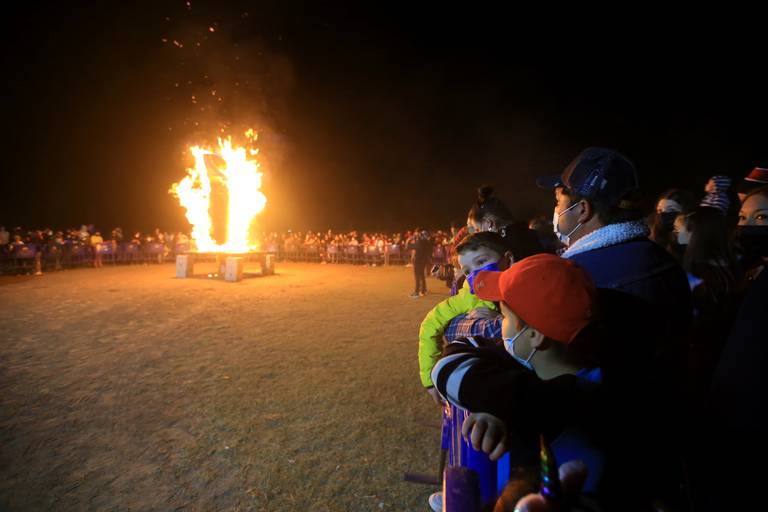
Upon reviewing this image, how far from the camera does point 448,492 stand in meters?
1.59

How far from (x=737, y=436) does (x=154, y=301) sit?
44.7 feet

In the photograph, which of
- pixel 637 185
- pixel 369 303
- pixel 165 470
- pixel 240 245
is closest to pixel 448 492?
pixel 637 185

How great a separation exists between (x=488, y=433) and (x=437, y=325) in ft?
5.15

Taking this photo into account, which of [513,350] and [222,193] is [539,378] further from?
[222,193]

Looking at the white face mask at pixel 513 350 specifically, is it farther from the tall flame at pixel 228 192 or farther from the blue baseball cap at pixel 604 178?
the tall flame at pixel 228 192

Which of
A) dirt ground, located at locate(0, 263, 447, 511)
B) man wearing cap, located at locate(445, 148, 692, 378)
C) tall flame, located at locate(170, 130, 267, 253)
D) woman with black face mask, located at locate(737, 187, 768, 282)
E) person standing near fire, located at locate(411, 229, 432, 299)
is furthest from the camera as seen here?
tall flame, located at locate(170, 130, 267, 253)

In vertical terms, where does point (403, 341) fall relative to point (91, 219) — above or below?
below

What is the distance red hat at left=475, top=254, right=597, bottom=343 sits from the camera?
123 centimetres

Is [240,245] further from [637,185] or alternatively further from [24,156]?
[24,156]

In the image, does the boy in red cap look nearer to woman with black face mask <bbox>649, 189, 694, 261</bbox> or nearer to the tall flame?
woman with black face mask <bbox>649, 189, 694, 261</bbox>

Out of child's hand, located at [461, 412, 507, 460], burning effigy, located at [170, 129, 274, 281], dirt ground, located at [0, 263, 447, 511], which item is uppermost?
burning effigy, located at [170, 129, 274, 281]

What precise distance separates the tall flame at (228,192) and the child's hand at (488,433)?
72.8 ft

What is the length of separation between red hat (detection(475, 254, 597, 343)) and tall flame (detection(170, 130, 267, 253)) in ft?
72.8

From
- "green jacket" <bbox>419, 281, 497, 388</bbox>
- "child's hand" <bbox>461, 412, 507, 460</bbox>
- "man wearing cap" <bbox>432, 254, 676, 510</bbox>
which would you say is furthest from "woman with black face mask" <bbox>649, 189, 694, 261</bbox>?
"child's hand" <bbox>461, 412, 507, 460</bbox>
